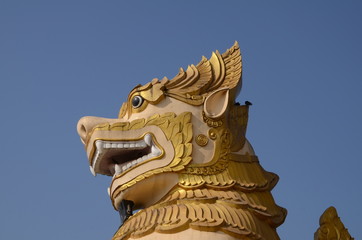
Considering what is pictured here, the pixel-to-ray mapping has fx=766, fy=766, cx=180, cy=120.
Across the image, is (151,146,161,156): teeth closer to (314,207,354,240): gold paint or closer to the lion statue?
the lion statue

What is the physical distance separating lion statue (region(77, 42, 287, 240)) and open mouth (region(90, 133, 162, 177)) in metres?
0.01

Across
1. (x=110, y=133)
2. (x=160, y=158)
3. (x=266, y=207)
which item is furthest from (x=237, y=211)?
(x=110, y=133)

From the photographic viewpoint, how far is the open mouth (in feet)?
28.5

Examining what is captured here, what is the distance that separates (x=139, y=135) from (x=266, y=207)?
1645mm

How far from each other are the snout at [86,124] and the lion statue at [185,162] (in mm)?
12

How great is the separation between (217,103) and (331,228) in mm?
1915

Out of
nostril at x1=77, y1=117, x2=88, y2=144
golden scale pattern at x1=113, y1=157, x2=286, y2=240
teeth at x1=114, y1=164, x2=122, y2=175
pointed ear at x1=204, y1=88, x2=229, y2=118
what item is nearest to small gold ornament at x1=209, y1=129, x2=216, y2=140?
pointed ear at x1=204, y1=88, x2=229, y2=118

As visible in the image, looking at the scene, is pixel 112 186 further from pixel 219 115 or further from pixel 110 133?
pixel 219 115

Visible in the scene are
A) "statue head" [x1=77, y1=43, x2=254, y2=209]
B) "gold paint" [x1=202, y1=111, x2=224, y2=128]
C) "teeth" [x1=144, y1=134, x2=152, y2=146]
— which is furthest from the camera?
"gold paint" [x1=202, y1=111, x2=224, y2=128]

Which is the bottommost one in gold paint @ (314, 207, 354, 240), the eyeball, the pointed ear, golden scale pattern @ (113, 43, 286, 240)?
gold paint @ (314, 207, 354, 240)

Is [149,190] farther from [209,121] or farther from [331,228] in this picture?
[331,228]

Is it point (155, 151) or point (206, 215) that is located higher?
point (155, 151)

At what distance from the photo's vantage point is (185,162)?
8.48 metres

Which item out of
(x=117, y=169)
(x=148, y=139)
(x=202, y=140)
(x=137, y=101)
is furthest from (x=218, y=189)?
(x=137, y=101)
